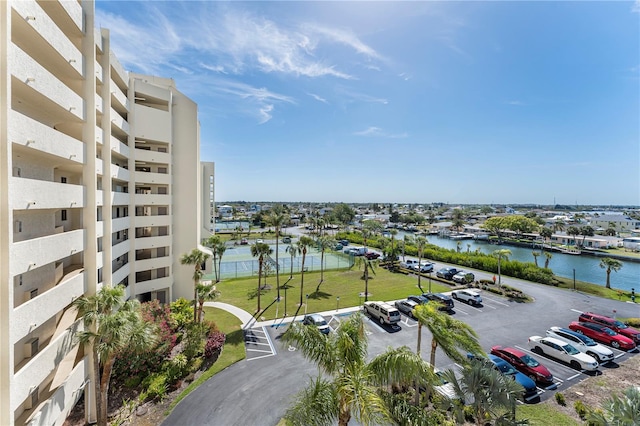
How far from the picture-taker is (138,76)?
91.4 feet

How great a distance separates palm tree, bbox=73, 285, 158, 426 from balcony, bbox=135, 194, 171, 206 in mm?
12862

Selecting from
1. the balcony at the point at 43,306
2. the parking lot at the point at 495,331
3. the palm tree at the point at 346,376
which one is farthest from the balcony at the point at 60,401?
the palm tree at the point at 346,376

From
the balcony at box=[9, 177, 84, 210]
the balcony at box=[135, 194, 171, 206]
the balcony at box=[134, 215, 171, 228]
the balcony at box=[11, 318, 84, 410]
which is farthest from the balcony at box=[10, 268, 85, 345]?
the balcony at box=[135, 194, 171, 206]

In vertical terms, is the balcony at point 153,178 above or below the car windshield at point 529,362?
above

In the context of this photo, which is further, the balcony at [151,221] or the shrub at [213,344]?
the balcony at [151,221]

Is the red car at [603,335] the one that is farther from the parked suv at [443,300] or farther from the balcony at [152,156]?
the balcony at [152,156]

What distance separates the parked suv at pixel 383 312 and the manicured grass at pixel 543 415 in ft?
33.4

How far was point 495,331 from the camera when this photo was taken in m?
23.0

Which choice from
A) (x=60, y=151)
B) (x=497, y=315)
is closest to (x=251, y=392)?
(x=60, y=151)

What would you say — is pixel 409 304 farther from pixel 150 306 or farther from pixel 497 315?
pixel 150 306

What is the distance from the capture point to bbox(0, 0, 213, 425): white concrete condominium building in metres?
9.21

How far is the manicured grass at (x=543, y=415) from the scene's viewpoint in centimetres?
1297

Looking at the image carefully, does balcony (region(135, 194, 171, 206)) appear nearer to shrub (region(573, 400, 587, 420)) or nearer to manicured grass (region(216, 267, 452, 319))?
manicured grass (region(216, 267, 452, 319))

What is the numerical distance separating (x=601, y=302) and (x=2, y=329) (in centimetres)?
4459
